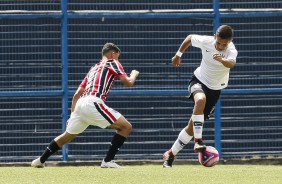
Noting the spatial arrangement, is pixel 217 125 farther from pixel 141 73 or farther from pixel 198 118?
pixel 198 118

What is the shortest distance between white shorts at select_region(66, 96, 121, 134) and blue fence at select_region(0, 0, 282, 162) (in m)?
2.76

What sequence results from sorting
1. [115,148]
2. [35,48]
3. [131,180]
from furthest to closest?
[35,48]
[115,148]
[131,180]

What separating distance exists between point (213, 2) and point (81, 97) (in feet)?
12.0

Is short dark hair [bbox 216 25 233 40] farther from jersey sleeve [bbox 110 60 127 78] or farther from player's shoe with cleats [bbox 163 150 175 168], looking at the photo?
player's shoe with cleats [bbox 163 150 175 168]

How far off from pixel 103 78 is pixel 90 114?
514mm

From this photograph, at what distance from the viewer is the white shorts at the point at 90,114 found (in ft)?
41.7

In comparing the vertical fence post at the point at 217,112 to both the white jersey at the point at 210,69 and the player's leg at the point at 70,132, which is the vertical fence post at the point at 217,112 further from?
the player's leg at the point at 70,132

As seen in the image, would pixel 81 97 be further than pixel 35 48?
No

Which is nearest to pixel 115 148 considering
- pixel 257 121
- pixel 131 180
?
pixel 131 180

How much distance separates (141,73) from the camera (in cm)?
1582

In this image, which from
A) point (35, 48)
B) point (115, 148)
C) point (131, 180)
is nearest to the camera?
point (131, 180)

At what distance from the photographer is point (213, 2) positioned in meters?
15.8

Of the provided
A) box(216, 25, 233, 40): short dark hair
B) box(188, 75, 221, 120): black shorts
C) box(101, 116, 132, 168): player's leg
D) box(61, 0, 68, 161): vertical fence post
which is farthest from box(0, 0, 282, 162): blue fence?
box(216, 25, 233, 40): short dark hair

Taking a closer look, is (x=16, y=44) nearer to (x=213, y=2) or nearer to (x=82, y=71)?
(x=82, y=71)
